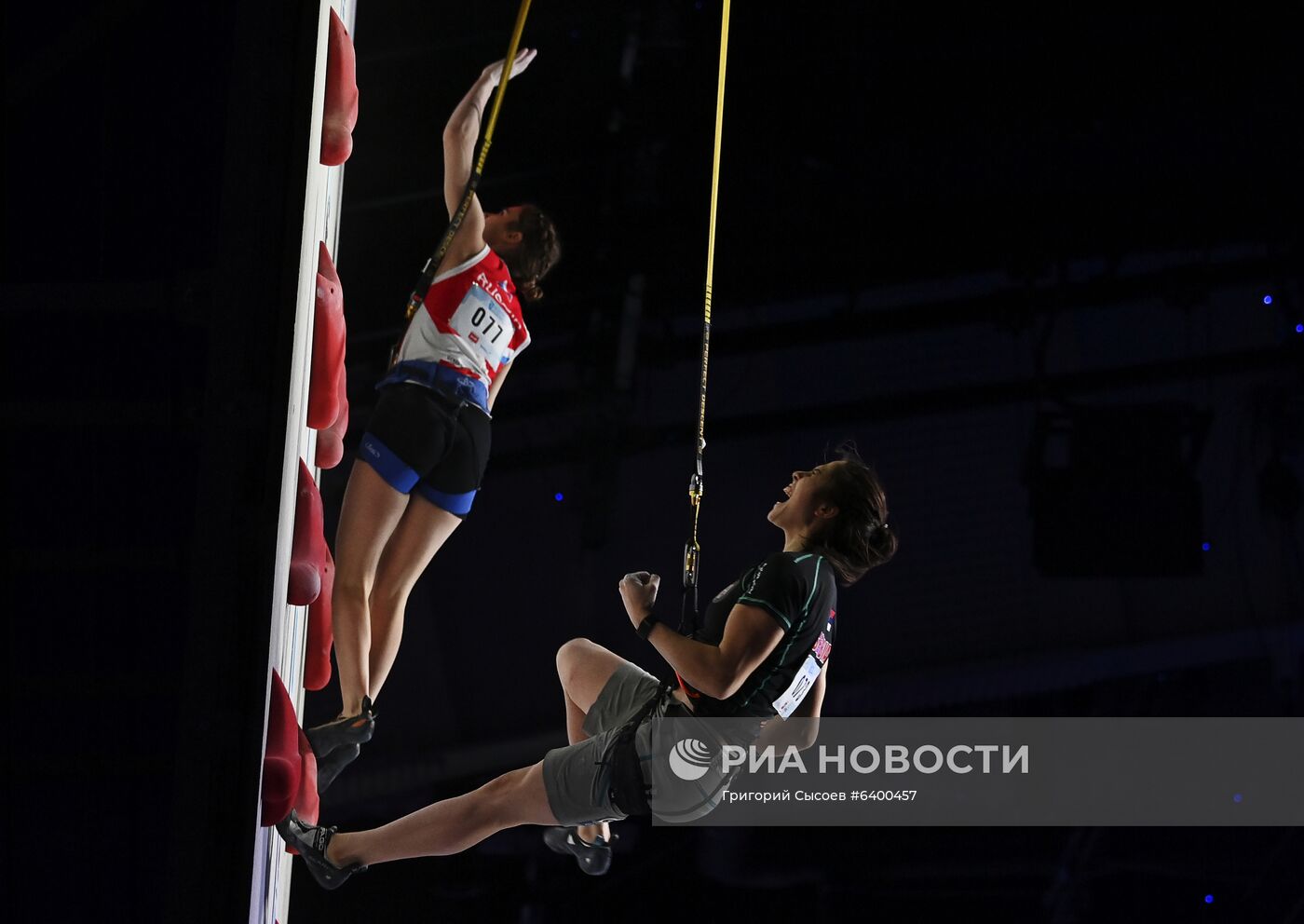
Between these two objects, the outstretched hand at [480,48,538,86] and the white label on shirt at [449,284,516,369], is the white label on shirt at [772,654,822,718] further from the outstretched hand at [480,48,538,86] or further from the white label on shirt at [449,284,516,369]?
the outstretched hand at [480,48,538,86]

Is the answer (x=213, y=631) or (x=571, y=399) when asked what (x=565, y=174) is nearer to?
(x=571, y=399)

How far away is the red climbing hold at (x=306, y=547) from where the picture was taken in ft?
5.60

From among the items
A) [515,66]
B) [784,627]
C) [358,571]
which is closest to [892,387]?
[784,627]

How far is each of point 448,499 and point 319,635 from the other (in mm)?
417

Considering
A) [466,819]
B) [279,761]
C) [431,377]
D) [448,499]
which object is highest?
[431,377]

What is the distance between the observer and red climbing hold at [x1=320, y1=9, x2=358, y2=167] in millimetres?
1674

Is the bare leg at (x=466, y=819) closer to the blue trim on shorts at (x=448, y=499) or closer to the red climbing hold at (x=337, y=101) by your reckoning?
the blue trim on shorts at (x=448, y=499)

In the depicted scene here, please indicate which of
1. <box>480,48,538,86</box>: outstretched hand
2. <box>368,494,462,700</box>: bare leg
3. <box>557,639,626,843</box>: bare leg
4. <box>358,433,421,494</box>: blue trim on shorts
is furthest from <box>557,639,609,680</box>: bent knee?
<box>480,48,538,86</box>: outstretched hand

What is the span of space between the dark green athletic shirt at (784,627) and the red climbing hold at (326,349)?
2.45 ft

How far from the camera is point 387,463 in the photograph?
2.26 meters

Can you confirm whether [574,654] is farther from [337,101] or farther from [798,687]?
[337,101]

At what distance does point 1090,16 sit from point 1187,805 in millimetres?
2316

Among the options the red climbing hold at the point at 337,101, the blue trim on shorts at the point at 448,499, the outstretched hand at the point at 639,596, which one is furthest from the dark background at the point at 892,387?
the red climbing hold at the point at 337,101

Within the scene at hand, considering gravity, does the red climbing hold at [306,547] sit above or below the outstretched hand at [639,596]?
below
